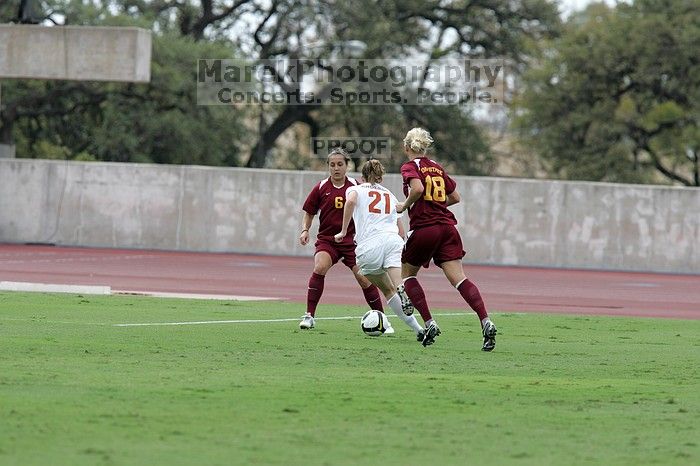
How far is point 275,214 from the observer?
3444cm

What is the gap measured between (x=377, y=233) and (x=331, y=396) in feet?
15.4

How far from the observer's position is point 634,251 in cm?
3353

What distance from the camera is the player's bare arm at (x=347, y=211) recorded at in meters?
13.5

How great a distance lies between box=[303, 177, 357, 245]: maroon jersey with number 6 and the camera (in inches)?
570

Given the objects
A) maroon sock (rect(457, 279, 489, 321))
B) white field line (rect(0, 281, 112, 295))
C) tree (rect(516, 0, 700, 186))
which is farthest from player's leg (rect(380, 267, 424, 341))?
tree (rect(516, 0, 700, 186))

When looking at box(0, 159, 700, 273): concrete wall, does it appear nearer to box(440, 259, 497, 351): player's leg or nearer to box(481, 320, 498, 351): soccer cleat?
box(440, 259, 497, 351): player's leg

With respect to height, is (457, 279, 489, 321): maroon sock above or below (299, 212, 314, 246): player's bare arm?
below

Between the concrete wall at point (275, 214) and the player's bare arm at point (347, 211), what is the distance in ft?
65.9

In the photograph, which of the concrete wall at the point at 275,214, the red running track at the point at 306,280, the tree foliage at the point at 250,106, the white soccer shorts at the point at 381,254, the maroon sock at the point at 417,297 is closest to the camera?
the maroon sock at the point at 417,297

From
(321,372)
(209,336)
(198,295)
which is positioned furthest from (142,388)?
(198,295)

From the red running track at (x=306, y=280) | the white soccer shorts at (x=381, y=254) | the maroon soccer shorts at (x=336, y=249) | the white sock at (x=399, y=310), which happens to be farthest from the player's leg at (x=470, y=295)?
the red running track at (x=306, y=280)

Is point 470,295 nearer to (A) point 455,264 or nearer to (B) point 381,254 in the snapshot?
(A) point 455,264

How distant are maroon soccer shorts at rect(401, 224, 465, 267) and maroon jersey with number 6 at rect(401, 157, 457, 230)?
0.22 ft

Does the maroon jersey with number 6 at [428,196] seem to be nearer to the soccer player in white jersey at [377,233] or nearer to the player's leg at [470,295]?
A: the player's leg at [470,295]
